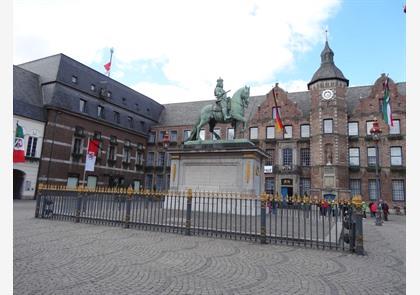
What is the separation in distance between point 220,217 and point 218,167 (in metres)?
3.02

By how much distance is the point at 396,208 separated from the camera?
3347cm

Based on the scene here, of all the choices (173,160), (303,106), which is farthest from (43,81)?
(303,106)

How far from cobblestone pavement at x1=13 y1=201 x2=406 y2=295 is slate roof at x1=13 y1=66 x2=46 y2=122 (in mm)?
25246

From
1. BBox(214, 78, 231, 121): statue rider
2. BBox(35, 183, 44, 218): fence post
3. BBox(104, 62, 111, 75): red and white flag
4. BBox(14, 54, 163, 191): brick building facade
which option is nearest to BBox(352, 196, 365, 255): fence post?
BBox(214, 78, 231, 121): statue rider

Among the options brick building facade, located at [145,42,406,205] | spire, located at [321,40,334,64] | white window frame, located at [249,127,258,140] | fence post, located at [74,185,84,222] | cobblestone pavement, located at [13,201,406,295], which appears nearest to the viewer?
cobblestone pavement, located at [13,201,406,295]

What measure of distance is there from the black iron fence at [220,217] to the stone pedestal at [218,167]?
192cm

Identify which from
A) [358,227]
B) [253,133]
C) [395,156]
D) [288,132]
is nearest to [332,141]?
[288,132]

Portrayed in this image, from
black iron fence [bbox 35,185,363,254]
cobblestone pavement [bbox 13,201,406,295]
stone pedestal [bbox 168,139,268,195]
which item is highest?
stone pedestal [bbox 168,139,268,195]

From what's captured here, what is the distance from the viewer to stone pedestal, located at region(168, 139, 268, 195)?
1459 cm

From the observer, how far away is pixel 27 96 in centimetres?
3184

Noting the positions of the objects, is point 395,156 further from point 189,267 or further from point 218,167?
point 189,267

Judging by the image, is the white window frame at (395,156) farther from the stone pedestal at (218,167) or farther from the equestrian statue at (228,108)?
the equestrian statue at (228,108)

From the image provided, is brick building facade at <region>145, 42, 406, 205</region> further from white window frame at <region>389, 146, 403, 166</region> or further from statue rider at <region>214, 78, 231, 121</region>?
statue rider at <region>214, 78, 231, 121</region>

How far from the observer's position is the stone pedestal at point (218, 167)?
14.6 meters
